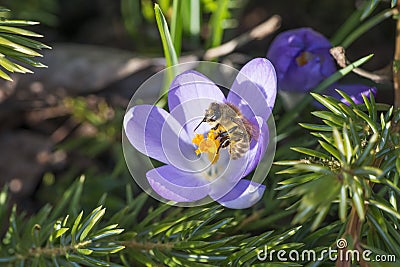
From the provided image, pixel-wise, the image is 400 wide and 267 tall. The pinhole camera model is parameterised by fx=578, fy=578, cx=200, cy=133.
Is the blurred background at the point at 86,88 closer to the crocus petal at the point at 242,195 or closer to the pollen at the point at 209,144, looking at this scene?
the pollen at the point at 209,144

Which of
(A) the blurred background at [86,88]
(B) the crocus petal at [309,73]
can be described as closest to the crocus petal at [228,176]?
(B) the crocus petal at [309,73]

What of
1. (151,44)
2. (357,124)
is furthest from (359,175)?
(151,44)

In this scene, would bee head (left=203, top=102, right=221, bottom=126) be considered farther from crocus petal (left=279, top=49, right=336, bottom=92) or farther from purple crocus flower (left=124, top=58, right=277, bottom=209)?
crocus petal (left=279, top=49, right=336, bottom=92)

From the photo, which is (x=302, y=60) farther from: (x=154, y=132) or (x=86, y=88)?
(x=86, y=88)

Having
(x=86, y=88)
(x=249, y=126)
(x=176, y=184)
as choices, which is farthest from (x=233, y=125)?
(x=86, y=88)

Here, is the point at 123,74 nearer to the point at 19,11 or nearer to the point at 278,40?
the point at 19,11

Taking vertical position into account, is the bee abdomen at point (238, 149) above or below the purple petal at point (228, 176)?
above
